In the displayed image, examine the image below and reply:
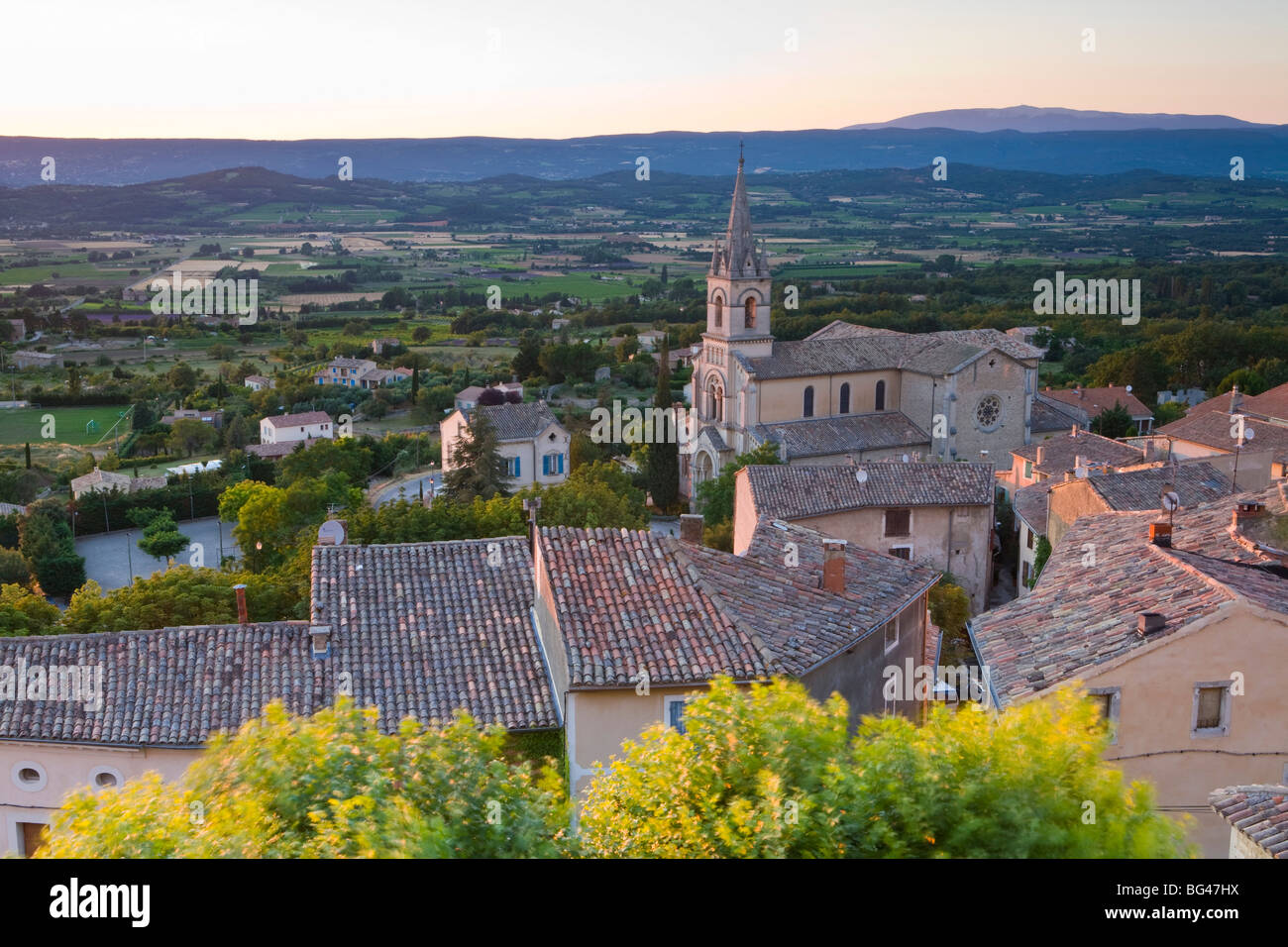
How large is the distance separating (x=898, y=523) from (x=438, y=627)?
15.8m

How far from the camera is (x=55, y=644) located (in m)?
14.3

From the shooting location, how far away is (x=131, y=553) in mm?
45656

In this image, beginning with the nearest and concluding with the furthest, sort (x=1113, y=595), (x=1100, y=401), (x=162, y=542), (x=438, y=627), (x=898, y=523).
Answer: (x=1113, y=595)
(x=438, y=627)
(x=898, y=523)
(x=162, y=542)
(x=1100, y=401)

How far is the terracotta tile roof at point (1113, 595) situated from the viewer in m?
12.7

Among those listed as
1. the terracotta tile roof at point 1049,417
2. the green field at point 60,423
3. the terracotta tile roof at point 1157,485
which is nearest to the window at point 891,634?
the terracotta tile roof at point 1157,485

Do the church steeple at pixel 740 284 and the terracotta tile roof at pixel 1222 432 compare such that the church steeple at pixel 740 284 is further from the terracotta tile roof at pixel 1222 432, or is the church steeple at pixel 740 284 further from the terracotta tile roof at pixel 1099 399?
the terracotta tile roof at pixel 1222 432

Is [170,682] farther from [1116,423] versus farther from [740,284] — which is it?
[1116,423]

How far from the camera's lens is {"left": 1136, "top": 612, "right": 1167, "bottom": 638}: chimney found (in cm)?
1254

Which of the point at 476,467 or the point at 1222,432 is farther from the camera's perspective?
the point at 476,467

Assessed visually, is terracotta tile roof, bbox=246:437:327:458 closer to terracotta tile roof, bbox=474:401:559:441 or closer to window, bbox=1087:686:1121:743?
terracotta tile roof, bbox=474:401:559:441

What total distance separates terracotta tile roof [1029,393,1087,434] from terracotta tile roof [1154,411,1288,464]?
7652mm

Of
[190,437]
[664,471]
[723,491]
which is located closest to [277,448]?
[190,437]

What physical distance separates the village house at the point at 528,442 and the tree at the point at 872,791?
45.6m
